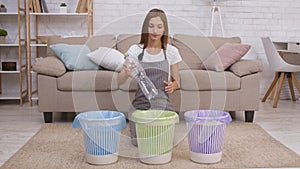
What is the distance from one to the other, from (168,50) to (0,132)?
149cm

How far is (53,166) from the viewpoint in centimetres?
230

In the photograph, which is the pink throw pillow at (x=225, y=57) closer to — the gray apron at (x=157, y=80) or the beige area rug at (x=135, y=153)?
the beige area rug at (x=135, y=153)

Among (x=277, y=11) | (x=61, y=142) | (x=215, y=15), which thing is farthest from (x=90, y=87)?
(x=277, y=11)

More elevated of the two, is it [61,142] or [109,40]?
[109,40]

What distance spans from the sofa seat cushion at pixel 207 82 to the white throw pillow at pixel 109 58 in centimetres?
56

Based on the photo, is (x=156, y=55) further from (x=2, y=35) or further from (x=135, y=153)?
(x=2, y=35)

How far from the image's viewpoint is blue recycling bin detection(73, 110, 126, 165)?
2.25 meters

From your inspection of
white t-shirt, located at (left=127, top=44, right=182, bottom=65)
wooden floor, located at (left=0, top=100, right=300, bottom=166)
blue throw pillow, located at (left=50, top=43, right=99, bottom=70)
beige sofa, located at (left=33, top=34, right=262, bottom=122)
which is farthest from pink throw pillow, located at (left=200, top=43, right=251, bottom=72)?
blue throw pillow, located at (left=50, top=43, right=99, bottom=70)

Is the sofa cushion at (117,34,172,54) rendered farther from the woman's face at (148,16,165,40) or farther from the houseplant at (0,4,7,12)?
the woman's face at (148,16,165,40)

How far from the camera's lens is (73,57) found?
3.66 m

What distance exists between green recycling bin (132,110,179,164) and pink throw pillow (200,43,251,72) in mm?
1325

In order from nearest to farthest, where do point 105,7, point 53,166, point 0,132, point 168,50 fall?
point 53,166, point 168,50, point 0,132, point 105,7

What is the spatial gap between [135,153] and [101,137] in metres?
0.37

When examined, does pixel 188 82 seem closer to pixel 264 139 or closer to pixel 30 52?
pixel 264 139
